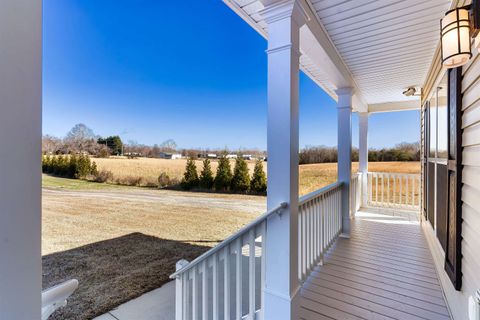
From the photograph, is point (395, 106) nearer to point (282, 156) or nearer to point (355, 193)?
point (355, 193)

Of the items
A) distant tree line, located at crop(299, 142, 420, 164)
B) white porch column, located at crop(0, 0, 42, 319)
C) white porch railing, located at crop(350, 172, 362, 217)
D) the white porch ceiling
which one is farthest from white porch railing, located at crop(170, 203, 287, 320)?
distant tree line, located at crop(299, 142, 420, 164)

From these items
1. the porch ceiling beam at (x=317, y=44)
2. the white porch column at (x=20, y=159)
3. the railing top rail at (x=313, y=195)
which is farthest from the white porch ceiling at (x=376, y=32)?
the white porch column at (x=20, y=159)

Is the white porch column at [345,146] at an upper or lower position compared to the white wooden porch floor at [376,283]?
upper

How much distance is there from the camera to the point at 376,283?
7.79 ft

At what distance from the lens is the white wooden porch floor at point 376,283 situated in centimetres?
196

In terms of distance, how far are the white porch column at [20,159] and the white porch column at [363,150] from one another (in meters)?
6.21

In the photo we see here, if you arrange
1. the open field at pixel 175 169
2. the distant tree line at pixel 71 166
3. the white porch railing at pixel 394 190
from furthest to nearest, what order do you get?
the white porch railing at pixel 394 190 → the open field at pixel 175 169 → the distant tree line at pixel 71 166

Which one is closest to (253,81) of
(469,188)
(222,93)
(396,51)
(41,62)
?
(222,93)

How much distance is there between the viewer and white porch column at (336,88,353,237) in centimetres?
362

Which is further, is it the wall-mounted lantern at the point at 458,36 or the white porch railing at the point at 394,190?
the white porch railing at the point at 394,190

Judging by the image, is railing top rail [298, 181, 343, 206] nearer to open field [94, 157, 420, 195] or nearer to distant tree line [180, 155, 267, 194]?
open field [94, 157, 420, 195]

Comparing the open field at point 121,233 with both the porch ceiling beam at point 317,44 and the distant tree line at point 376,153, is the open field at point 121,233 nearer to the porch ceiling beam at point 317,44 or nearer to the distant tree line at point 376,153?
the distant tree line at point 376,153

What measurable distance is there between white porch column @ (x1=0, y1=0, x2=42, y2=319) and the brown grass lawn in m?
2.74

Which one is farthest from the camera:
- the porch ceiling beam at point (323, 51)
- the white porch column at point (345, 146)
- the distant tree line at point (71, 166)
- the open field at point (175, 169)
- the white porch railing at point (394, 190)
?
the white porch railing at point (394, 190)
